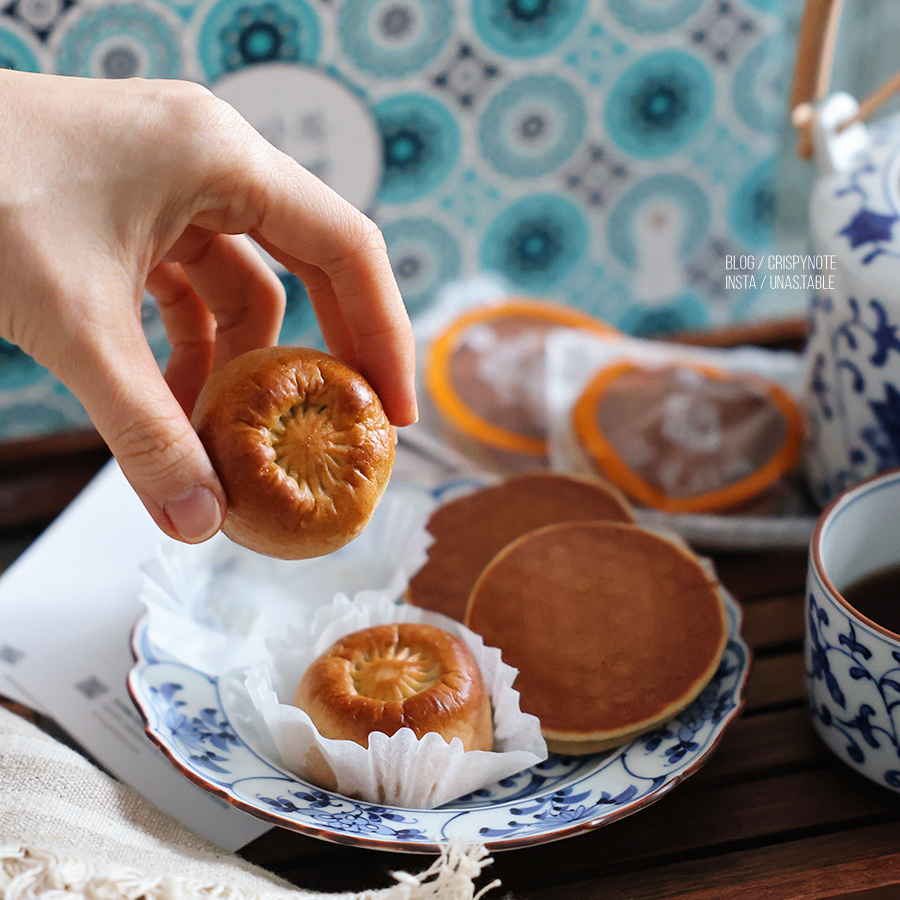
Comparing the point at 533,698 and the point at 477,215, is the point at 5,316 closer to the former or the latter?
the point at 533,698

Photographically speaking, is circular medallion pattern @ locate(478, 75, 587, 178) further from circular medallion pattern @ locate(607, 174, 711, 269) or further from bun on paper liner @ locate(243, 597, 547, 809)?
bun on paper liner @ locate(243, 597, 547, 809)

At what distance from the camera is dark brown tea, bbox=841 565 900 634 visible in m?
0.73

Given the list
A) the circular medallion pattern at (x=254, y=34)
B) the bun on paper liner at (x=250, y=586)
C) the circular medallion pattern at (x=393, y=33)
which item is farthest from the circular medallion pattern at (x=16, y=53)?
the bun on paper liner at (x=250, y=586)

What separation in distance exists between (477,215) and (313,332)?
29 centimetres

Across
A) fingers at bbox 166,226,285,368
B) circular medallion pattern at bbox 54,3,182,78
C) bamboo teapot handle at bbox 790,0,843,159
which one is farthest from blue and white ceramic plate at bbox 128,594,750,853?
circular medallion pattern at bbox 54,3,182,78

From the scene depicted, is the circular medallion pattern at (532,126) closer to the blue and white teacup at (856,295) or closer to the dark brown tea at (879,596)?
the blue and white teacup at (856,295)

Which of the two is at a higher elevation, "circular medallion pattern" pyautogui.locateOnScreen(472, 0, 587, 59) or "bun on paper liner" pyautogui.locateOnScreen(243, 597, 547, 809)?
"circular medallion pattern" pyautogui.locateOnScreen(472, 0, 587, 59)

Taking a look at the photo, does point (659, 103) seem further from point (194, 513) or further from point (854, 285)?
point (194, 513)

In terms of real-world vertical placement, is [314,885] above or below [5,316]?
below

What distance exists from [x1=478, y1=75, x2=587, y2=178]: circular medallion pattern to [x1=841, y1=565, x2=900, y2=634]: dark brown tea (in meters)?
0.77

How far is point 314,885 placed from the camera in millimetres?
675

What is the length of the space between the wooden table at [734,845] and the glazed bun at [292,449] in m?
0.26

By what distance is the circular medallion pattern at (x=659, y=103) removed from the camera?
1.27 meters

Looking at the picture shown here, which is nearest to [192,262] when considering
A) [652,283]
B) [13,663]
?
[13,663]
